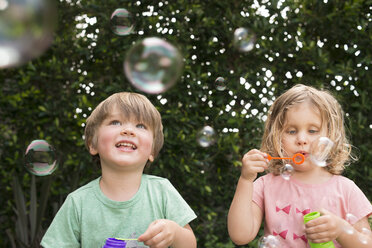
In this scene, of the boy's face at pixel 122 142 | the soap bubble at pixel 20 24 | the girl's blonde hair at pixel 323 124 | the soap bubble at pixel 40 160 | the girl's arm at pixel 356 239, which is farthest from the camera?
the soap bubble at pixel 40 160

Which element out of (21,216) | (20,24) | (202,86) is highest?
(20,24)

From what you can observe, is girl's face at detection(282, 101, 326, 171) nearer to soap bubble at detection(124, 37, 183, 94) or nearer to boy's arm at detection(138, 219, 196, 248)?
boy's arm at detection(138, 219, 196, 248)

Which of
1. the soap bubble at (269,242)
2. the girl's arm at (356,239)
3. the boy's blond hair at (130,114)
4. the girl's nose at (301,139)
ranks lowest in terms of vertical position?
the soap bubble at (269,242)

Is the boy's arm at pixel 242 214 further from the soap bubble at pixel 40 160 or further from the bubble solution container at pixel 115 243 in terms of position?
the soap bubble at pixel 40 160

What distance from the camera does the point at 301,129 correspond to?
6.33 ft

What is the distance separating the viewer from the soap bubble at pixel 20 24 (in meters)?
2.18

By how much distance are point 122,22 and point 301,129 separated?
1518 millimetres

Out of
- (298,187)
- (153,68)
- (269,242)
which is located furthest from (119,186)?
(153,68)

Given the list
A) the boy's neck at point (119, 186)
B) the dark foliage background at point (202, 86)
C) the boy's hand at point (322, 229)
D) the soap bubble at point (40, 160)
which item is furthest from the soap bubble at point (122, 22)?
the boy's hand at point (322, 229)

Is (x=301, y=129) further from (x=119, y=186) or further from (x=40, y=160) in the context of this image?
(x=40, y=160)

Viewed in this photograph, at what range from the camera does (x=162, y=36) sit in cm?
318

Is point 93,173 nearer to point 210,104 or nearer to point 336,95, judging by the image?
point 210,104

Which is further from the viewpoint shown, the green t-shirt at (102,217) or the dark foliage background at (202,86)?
the dark foliage background at (202,86)

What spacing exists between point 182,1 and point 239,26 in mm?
446
